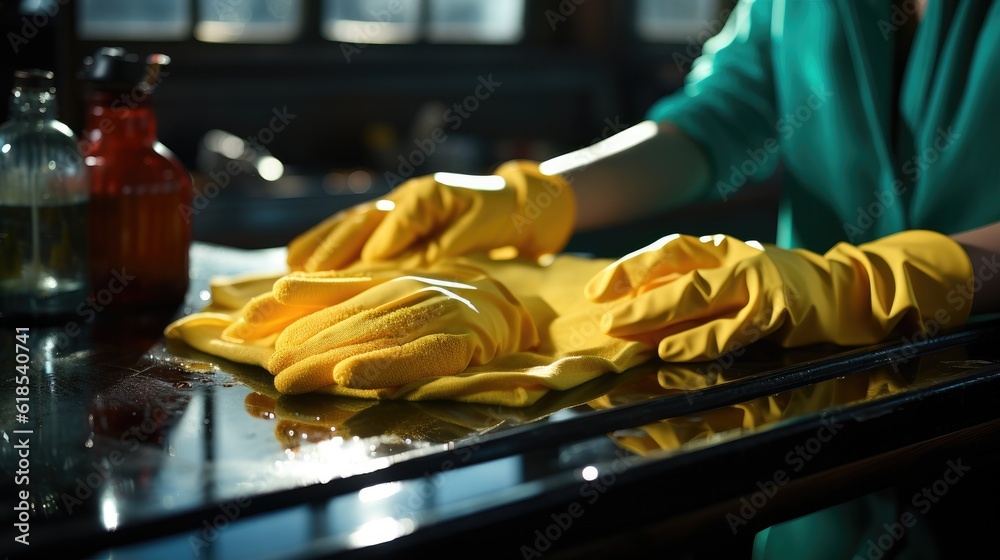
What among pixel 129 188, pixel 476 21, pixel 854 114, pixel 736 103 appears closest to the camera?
pixel 129 188

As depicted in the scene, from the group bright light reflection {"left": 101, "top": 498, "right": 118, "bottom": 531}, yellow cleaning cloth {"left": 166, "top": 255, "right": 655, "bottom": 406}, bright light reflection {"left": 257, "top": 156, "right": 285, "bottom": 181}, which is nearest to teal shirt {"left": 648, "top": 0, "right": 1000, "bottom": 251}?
yellow cleaning cloth {"left": 166, "top": 255, "right": 655, "bottom": 406}

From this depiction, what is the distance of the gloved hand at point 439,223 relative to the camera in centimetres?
102

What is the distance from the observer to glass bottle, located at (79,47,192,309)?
990 mm

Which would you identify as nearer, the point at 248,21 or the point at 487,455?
the point at 487,455

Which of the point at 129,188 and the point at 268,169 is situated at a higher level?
the point at 129,188

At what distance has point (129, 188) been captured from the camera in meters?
1.00

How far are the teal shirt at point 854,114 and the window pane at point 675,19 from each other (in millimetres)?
3292

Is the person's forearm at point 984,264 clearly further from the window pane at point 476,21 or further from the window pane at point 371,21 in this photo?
the window pane at point 476,21

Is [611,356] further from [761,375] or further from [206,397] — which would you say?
[206,397]

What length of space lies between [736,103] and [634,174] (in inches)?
8.1

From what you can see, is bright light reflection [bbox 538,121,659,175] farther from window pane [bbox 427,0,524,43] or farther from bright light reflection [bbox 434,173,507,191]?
window pane [bbox 427,0,524,43]

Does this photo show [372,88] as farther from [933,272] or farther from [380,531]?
[380,531]

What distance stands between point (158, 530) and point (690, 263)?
494 mm

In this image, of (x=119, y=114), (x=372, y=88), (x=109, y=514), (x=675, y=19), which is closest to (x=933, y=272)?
(x=109, y=514)
